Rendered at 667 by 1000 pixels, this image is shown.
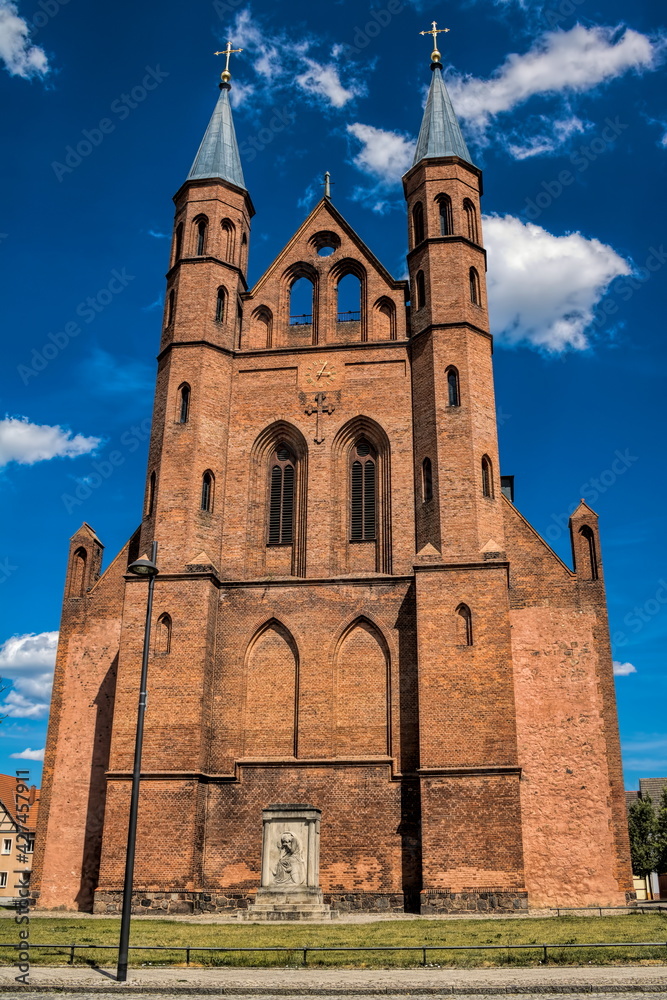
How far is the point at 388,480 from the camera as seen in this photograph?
27500 mm

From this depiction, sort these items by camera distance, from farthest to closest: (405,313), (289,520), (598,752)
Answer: (405,313) < (289,520) < (598,752)

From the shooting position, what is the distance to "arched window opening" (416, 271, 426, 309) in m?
29.4

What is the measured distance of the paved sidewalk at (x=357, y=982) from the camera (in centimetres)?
1105

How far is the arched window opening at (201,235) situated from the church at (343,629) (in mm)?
103

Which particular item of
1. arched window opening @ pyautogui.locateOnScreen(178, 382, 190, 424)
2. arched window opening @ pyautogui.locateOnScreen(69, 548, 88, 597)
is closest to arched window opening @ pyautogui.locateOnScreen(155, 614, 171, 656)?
arched window opening @ pyautogui.locateOnScreen(69, 548, 88, 597)

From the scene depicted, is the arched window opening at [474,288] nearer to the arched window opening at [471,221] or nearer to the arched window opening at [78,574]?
the arched window opening at [471,221]

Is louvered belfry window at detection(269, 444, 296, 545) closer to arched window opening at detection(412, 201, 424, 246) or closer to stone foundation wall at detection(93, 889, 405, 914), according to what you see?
arched window opening at detection(412, 201, 424, 246)

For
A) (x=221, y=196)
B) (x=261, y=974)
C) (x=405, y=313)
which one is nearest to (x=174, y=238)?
(x=221, y=196)

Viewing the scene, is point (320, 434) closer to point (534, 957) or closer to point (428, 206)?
point (428, 206)

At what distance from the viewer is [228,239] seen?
31.3 meters

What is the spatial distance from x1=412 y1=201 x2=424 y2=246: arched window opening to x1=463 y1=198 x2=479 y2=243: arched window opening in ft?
4.61

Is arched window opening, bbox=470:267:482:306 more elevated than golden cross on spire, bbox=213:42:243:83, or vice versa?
golden cross on spire, bbox=213:42:243:83

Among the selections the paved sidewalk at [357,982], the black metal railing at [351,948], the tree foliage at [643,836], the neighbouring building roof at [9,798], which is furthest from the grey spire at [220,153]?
the tree foliage at [643,836]

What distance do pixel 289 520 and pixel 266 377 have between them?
15.3 feet
